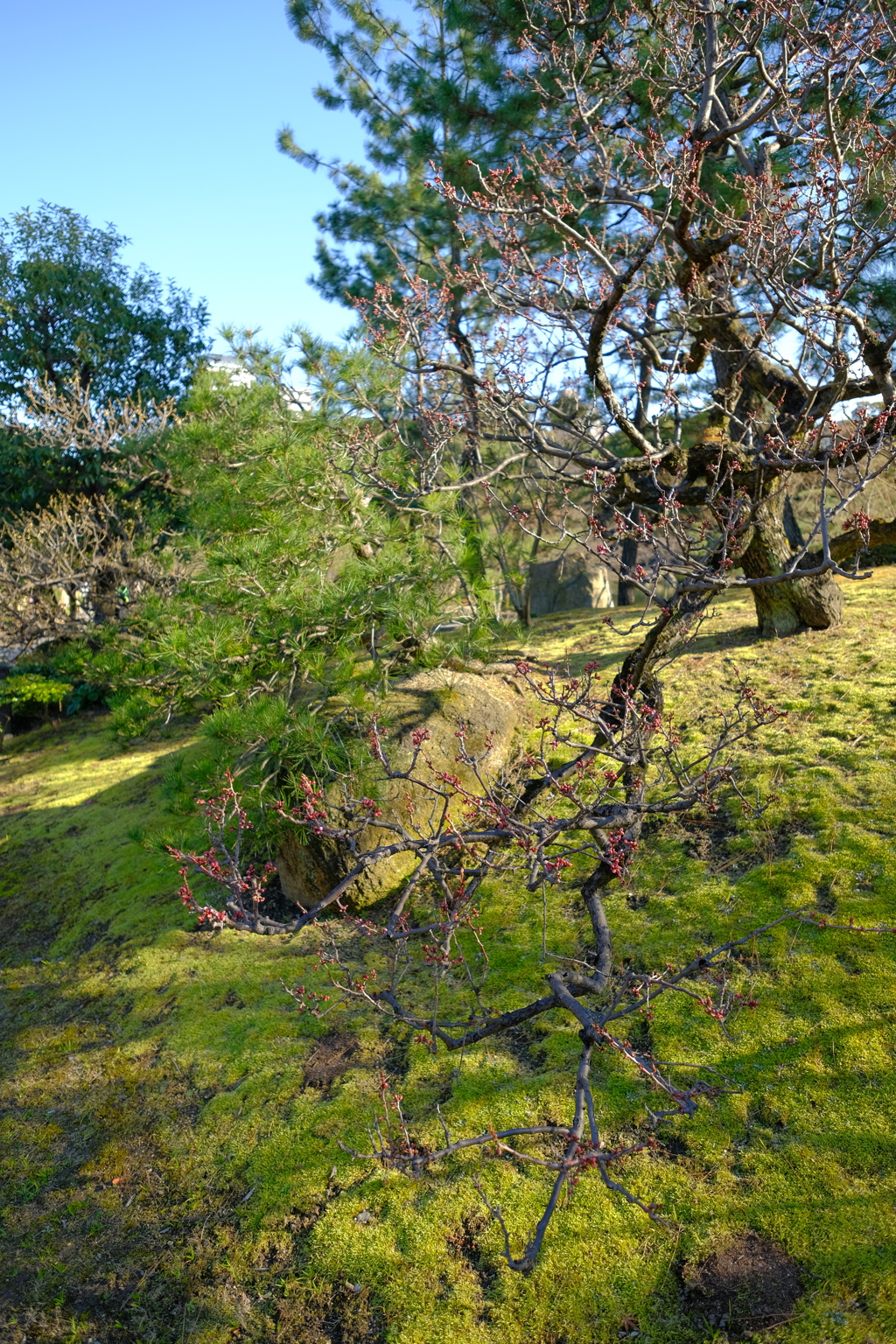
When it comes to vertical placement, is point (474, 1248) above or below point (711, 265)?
below

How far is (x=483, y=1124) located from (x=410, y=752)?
225 cm

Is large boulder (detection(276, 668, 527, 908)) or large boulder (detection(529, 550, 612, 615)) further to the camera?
large boulder (detection(529, 550, 612, 615))

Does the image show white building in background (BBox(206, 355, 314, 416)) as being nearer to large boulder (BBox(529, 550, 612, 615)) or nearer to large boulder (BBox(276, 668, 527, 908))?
large boulder (BBox(276, 668, 527, 908))

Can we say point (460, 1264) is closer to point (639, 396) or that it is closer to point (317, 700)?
point (317, 700)

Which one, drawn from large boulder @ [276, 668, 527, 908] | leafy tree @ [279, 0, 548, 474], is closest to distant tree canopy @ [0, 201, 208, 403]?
leafy tree @ [279, 0, 548, 474]

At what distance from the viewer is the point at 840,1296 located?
2.16 m

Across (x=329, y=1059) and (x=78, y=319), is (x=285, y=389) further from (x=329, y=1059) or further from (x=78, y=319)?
(x=78, y=319)

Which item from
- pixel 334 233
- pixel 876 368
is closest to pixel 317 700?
pixel 876 368

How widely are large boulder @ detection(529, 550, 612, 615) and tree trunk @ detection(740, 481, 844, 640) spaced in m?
5.85

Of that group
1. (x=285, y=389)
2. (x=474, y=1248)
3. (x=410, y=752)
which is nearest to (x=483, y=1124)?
(x=474, y=1248)

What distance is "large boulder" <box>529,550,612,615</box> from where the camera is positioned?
1208cm

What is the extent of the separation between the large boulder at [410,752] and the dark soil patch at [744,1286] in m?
2.41

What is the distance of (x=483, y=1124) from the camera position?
118 inches

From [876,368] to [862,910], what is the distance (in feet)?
9.27
